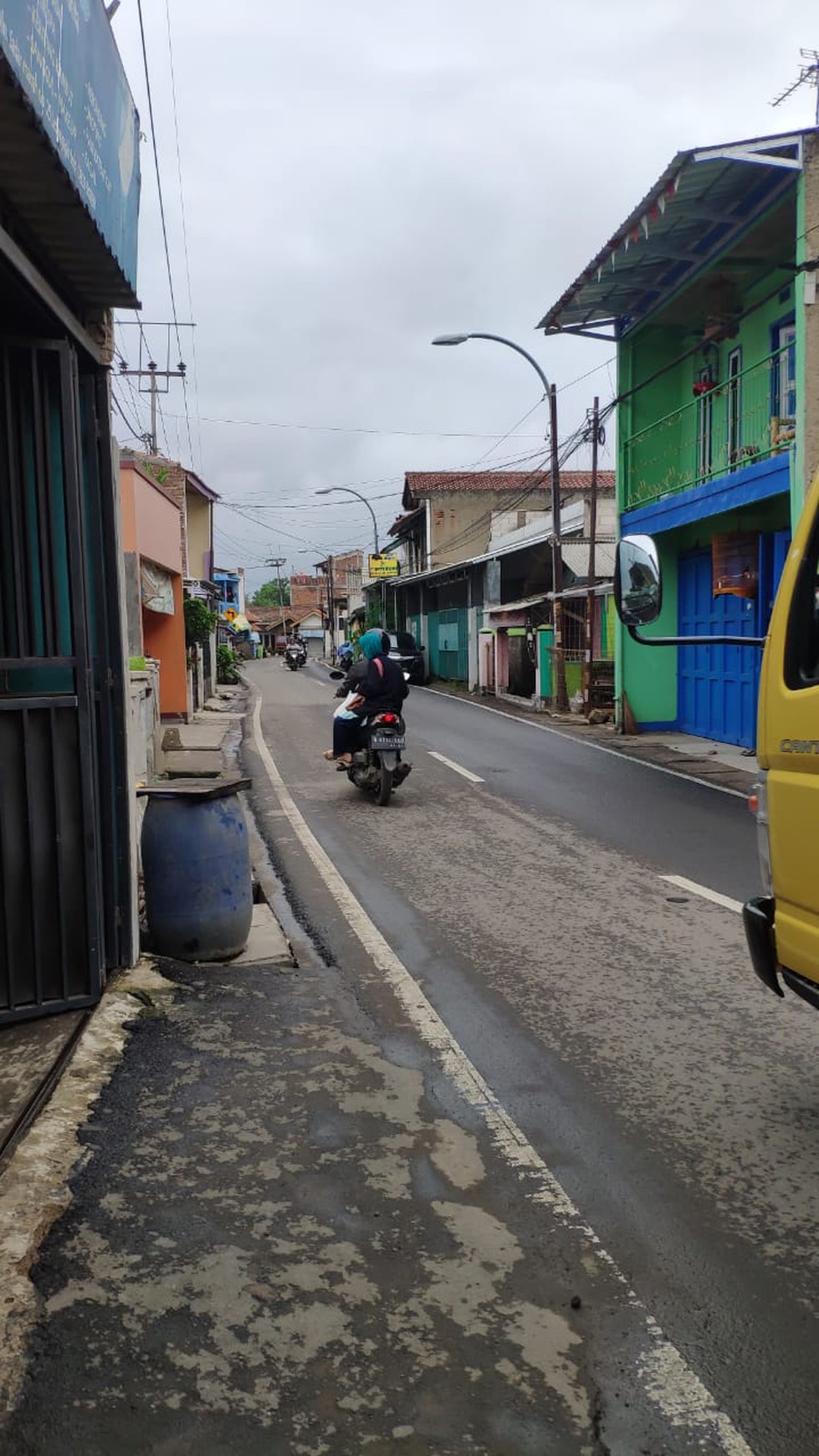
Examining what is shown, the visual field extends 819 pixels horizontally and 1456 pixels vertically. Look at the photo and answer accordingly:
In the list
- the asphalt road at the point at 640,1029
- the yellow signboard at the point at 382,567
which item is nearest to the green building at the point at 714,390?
the asphalt road at the point at 640,1029

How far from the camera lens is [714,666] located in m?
17.4

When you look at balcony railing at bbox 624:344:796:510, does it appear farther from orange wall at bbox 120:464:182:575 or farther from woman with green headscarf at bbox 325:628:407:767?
orange wall at bbox 120:464:182:575

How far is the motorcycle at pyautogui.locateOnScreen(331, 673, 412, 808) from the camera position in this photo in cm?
1129

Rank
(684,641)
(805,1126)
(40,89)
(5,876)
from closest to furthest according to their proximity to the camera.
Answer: (40,89) → (805,1126) → (684,641) → (5,876)

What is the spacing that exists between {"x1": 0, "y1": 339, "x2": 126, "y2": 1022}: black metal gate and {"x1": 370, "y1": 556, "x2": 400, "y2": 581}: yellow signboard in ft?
145

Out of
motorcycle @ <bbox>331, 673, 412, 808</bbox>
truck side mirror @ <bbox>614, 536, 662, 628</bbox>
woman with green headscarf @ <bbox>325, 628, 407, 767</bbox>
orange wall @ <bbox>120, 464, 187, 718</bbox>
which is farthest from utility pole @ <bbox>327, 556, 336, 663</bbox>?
truck side mirror @ <bbox>614, 536, 662, 628</bbox>

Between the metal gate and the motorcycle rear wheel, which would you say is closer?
the motorcycle rear wheel

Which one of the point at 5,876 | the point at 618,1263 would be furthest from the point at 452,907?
the point at 618,1263

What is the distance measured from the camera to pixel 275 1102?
159 inches

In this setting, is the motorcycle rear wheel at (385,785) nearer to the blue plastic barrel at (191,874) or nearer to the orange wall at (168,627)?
the blue plastic barrel at (191,874)

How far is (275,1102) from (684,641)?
2.30m

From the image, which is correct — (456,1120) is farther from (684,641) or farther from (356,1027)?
(684,641)

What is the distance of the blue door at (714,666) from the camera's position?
1608 cm

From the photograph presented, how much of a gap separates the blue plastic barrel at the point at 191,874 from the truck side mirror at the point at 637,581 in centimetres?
252
